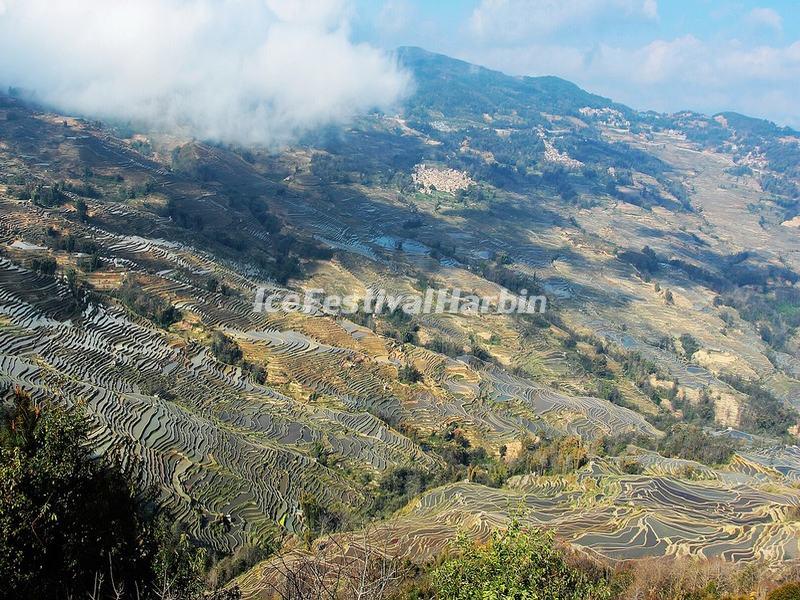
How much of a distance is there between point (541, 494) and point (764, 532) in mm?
8182

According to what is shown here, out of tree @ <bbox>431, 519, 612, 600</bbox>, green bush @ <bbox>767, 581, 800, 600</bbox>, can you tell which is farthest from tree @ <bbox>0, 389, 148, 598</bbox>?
green bush @ <bbox>767, 581, 800, 600</bbox>

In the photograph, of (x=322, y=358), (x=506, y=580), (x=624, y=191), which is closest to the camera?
(x=506, y=580)

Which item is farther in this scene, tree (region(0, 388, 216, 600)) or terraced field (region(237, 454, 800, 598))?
terraced field (region(237, 454, 800, 598))

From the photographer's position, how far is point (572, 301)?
61.4 meters

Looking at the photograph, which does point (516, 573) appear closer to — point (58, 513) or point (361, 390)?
point (58, 513)

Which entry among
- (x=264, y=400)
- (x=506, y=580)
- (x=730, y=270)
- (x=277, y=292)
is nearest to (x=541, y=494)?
(x=264, y=400)

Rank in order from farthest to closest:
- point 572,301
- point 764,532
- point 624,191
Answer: point 624,191
point 572,301
point 764,532

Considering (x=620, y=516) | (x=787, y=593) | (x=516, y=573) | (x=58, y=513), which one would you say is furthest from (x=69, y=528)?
(x=620, y=516)

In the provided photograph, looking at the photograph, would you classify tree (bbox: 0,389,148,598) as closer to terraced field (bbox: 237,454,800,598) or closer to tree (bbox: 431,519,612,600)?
tree (bbox: 431,519,612,600)

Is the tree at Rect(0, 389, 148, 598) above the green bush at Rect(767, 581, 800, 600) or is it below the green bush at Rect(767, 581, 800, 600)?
above

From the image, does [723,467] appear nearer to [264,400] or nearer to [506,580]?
[264,400]

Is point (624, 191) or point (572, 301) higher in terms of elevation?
point (624, 191)

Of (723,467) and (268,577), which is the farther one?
(723,467)

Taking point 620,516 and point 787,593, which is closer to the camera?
point 787,593
